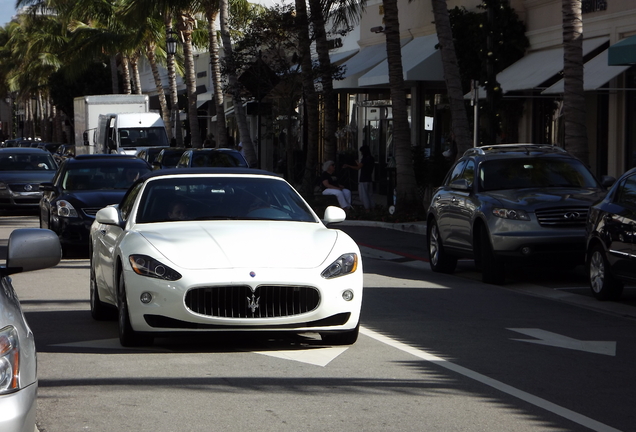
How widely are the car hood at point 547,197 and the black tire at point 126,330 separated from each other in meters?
6.88

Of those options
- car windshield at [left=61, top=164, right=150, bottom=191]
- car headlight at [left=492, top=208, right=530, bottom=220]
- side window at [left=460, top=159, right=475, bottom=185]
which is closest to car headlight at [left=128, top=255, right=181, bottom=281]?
car headlight at [left=492, top=208, right=530, bottom=220]

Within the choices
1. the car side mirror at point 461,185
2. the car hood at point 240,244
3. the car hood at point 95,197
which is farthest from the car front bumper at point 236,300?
the car hood at point 95,197

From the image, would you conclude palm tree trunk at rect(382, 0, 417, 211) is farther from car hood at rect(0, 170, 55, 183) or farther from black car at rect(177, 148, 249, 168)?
car hood at rect(0, 170, 55, 183)

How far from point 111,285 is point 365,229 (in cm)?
1501

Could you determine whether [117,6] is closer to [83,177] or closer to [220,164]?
[220,164]

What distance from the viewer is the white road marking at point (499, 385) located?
641 cm

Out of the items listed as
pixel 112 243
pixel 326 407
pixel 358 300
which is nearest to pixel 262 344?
pixel 358 300

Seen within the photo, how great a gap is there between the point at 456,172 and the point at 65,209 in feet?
20.8

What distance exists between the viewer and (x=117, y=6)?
5228 cm

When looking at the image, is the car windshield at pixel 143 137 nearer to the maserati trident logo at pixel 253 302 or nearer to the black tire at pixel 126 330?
the black tire at pixel 126 330

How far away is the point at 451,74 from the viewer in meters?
23.1

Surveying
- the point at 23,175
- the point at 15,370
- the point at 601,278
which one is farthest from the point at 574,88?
the point at 15,370

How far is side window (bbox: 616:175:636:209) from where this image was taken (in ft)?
39.7

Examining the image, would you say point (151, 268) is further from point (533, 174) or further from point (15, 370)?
point (533, 174)
